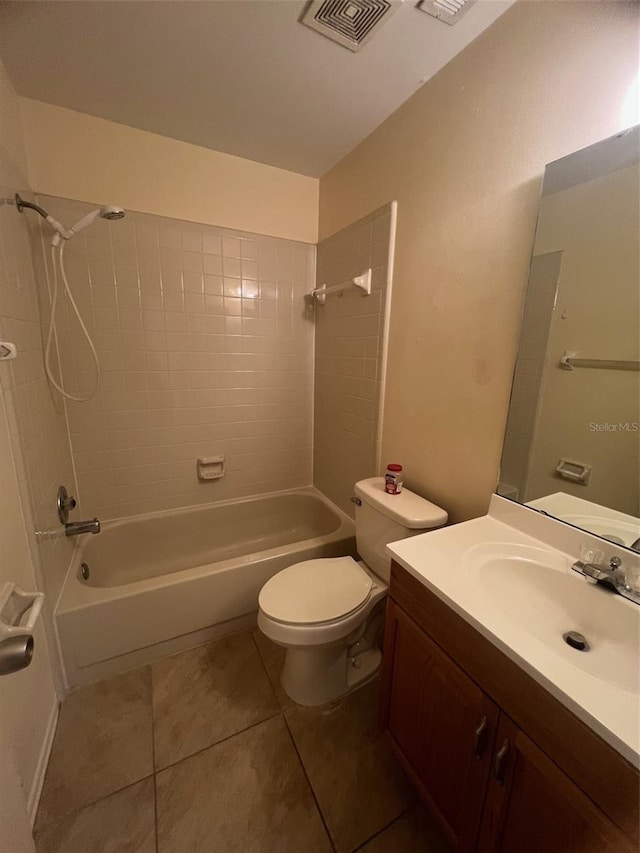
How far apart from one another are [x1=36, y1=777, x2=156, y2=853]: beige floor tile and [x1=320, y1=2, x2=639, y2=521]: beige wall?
1.36m

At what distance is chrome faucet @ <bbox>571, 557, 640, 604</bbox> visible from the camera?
767 mm

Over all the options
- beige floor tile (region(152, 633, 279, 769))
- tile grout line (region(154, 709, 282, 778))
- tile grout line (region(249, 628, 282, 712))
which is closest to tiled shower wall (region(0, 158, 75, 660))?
beige floor tile (region(152, 633, 279, 769))

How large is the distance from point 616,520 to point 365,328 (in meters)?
1.25

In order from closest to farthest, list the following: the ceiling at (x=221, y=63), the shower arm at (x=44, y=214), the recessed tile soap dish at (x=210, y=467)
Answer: the ceiling at (x=221, y=63) → the shower arm at (x=44, y=214) → the recessed tile soap dish at (x=210, y=467)

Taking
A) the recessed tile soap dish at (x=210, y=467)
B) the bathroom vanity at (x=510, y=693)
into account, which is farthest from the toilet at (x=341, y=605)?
the recessed tile soap dish at (x=210, y=467)

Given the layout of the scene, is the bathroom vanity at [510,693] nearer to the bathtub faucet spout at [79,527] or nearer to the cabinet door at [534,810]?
the cabinet door at [534,810]

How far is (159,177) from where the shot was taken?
5.55 ft

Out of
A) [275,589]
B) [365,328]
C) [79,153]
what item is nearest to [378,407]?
[365,328]

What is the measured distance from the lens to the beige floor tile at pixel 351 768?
1.00 m

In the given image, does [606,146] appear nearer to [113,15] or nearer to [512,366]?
[512,366]

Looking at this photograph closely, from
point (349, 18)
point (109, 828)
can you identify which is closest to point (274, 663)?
point (109, 828)

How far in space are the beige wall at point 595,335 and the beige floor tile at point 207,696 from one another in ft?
4.36

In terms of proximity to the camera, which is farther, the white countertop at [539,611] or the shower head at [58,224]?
the shower head at [58,224]

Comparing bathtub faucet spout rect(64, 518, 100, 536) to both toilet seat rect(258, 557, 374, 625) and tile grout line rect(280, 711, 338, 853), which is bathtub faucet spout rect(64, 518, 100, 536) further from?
tile grout line rect(280, 711, 338, 853)
